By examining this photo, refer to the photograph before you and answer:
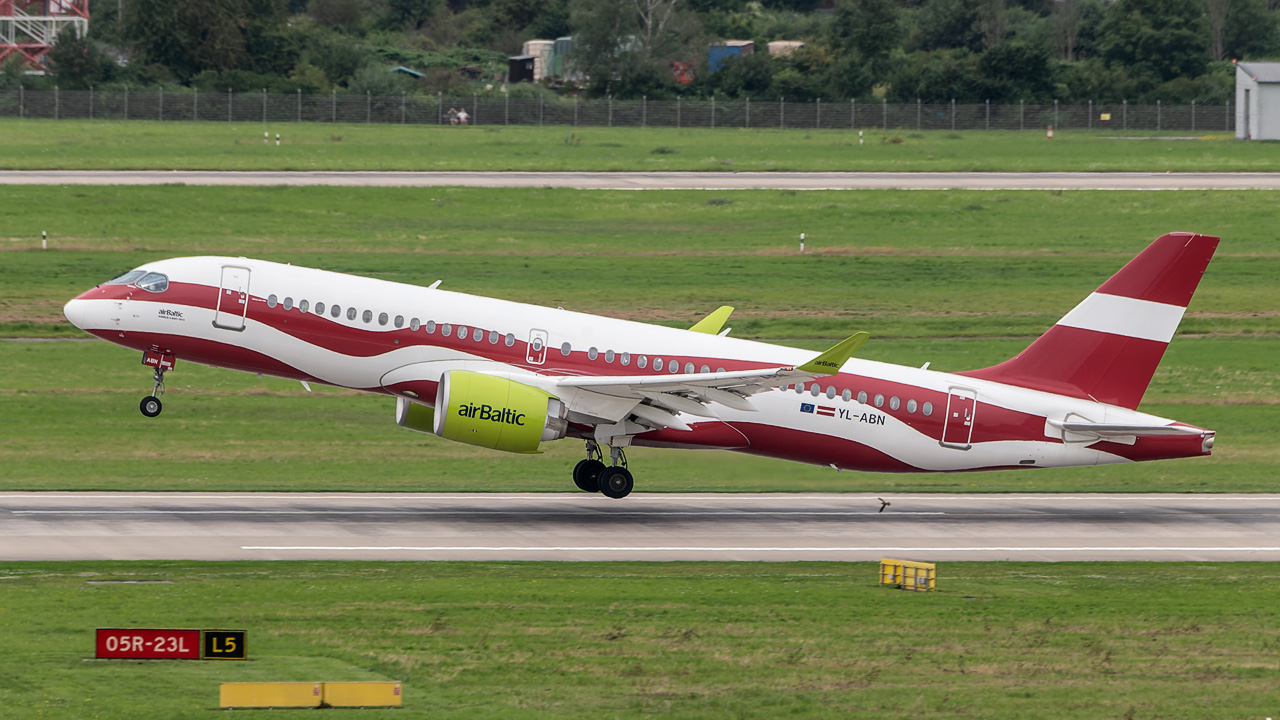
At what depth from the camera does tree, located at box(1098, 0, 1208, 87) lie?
135125 mm

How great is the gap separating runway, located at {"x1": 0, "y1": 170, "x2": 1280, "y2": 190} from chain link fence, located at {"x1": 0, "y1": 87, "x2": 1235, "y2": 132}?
111ft

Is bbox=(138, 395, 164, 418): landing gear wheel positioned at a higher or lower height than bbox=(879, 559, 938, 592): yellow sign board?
higher

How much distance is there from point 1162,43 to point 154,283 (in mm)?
117146

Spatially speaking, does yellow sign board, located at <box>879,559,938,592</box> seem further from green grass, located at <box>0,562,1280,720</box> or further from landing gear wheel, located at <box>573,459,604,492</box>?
landing gear wheel, located at <box>573,459,604,492</box>

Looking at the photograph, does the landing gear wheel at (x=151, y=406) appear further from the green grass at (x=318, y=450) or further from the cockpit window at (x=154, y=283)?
the cockpit window at (x=154, y=283)

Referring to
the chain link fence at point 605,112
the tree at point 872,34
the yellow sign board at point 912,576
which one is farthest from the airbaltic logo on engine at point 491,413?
the tree at point 872,34

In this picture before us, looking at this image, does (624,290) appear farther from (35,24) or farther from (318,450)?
(35,24)

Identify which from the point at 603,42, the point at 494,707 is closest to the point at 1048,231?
the point at 494,707

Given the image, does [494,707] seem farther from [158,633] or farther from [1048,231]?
[1048,231]

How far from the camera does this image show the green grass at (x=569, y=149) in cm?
8925

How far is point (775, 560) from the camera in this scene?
31.7 meters

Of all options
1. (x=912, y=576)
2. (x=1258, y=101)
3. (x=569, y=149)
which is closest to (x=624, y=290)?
(x=912, y=576)

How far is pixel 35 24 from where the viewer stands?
449 feet

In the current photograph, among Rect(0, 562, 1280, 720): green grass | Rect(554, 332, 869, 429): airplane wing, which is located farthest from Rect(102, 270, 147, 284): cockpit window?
Rect(554, 332, 869, 429): airplane wing
